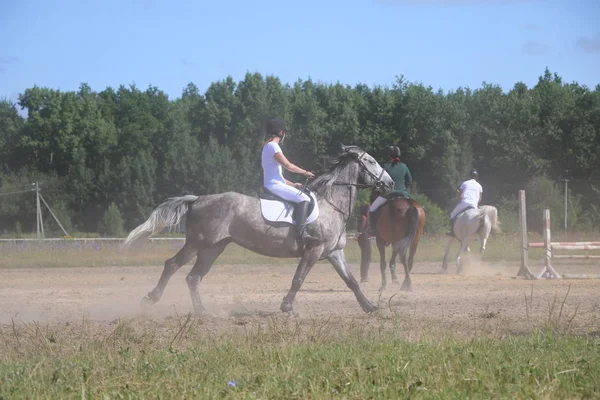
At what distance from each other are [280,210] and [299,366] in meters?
4.70

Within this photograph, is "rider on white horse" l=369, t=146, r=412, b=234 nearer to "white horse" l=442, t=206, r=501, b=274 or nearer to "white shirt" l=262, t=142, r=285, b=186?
"white shirt" l=262, t=142, r=285, b=186

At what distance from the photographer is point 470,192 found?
20.0 meters

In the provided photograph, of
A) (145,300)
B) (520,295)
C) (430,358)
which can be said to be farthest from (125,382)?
(520,295)

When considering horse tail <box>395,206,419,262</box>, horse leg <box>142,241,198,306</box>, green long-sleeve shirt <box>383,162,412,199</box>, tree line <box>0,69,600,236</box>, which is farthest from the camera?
tree line <box>0,69,600,236</box>

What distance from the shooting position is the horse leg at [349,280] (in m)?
10.9

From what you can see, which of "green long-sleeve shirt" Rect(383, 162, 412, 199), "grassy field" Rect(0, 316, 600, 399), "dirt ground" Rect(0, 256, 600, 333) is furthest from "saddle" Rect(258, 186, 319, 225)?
"green long-sleeve shirt" Rect(383, 162, 412, 199)

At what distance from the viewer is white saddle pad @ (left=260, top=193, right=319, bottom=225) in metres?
10.9

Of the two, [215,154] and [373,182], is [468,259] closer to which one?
[373,182]

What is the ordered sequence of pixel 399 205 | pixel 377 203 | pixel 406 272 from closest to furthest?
pixel 406 272 < pixel 399 205 < pixel 377 203

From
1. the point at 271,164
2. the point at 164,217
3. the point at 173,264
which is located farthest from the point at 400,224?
the point at 164,217

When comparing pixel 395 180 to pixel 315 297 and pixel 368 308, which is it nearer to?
pixel 315 297

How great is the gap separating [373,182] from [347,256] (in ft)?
43.9

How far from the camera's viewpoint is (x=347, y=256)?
25.1 m

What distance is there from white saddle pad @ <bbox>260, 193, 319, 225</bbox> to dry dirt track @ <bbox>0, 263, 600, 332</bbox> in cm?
127
